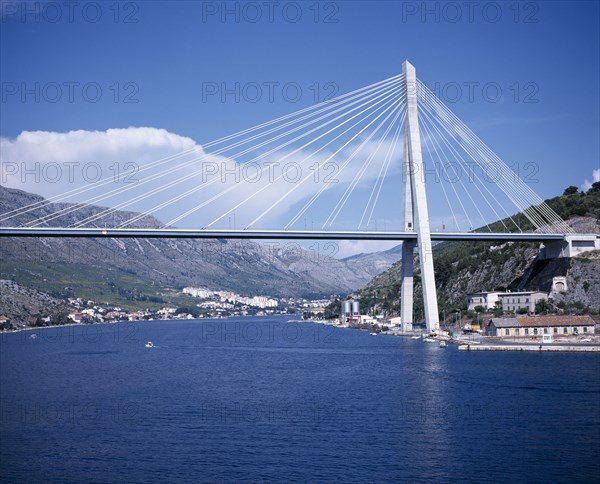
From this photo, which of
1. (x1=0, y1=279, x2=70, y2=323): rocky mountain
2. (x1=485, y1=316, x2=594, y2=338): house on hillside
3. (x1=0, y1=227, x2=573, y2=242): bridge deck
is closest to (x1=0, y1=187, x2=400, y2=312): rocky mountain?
(x1=0, y1=279, x2=70, y2=323): rocky mountain

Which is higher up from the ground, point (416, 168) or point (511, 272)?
point (416, 168)

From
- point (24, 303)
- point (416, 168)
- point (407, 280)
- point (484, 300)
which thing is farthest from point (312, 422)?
point (24, 303)

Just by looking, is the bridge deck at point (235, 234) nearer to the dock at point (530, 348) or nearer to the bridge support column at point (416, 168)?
the bridge support column at point (416, 168)

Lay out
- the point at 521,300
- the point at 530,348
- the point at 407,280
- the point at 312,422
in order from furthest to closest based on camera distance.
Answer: the point at 521,300
the point at 407,280
the point at 530,348
the point at 312,422

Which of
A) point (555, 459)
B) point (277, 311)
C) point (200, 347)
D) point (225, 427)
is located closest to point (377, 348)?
point (200, 347)

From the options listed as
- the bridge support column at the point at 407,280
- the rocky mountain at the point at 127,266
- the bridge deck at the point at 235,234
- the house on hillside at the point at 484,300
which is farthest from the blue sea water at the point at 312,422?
the rocky mountain at the point at 127,266

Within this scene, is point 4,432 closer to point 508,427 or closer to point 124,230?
point 508,427

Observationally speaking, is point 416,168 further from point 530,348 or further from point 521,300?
point 521,300
